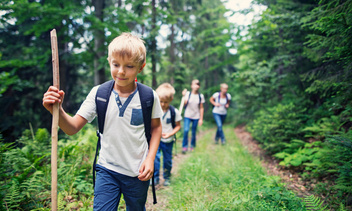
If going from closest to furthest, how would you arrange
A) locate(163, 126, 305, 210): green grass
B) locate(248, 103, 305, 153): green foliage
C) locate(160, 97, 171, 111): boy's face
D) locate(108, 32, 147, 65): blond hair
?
1. locate(108, 32, 147, 65): blond hair
2. locate(163, 126, 305, 210): green grass
3. locate(160, 97, 171, 111): boy's face
4. locate(248, 103, 305, 153): green foliage

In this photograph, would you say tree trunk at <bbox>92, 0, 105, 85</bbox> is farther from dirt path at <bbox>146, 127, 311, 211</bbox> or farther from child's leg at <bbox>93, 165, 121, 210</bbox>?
child's leg at <bbox>93, 165, 121, 210</bbox>

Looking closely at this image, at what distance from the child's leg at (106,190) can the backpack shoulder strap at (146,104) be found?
1.74ft

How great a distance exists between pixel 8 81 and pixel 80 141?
376 cm

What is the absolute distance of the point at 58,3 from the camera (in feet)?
25.4

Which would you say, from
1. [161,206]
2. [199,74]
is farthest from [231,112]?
[161,206]

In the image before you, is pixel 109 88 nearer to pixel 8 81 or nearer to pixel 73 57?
pixel 8 81

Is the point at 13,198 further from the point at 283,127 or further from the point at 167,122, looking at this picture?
the point at 283,127

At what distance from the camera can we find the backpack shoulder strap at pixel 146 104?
79.4 inches

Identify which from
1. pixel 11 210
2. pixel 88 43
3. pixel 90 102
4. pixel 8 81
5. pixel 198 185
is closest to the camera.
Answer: pixel 90 102

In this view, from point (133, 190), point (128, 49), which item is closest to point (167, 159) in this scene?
point (133, 190)

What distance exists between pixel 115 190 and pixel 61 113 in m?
0.88

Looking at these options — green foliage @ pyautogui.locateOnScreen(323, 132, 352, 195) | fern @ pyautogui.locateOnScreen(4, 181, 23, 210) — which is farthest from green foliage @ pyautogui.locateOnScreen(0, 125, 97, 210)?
green foliage @ pyautogui.locateOnScreen(323, 132, 352, 195)

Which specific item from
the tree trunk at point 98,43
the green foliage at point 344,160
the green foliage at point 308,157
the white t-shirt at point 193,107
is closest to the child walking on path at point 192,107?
the white t-shirt at point 193,107

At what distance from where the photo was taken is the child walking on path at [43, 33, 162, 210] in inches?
73.0
